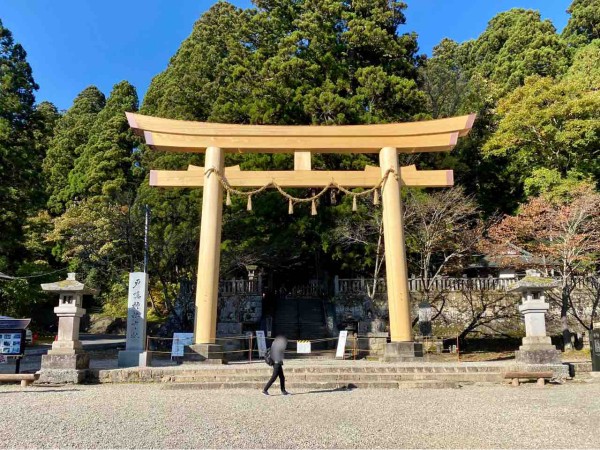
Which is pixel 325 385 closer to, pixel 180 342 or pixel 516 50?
pixel 180 342

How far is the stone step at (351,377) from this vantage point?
855cm

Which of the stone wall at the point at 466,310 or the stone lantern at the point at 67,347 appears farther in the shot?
the stone wall at the point at 466,310

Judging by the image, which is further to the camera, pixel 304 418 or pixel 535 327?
pixel 535 327

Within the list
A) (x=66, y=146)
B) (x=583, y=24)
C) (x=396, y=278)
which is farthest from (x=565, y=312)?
(x=66, y=146)

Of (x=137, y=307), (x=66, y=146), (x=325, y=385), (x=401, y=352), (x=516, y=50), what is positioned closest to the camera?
(x=325, y=385)

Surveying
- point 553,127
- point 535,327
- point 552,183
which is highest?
point 553,127

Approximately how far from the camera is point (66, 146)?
30312mm

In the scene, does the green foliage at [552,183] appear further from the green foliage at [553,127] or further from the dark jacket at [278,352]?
the dark jacket at [278,352]

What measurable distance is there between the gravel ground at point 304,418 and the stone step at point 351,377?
78 cm

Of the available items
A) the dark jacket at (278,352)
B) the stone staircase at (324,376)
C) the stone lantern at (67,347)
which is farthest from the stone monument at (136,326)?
the dark jacket at (278,352)

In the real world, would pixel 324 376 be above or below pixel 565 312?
below

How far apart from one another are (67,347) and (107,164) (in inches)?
735

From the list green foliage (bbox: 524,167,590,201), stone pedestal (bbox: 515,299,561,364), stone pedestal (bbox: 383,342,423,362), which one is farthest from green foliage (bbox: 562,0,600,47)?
stone pedestal (bbox: 383,342,423,362)

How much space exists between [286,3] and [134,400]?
20515 mm
